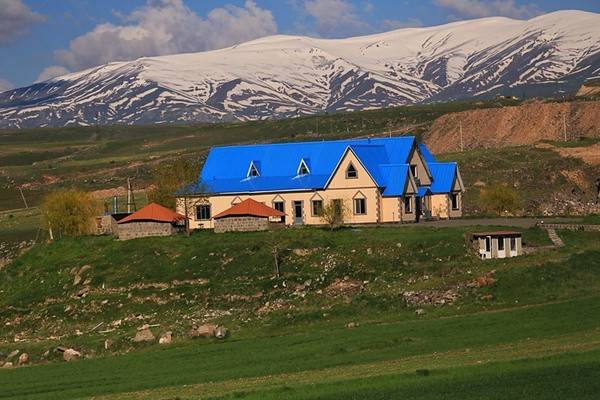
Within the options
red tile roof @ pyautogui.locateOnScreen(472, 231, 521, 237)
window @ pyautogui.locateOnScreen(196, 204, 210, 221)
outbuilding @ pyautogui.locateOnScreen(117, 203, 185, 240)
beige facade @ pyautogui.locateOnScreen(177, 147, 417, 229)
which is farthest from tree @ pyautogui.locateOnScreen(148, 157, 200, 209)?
red tile roof @ pyautogui.locateOnScreen(472, 231, 521, 237)

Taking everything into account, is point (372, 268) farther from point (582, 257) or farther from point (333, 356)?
point (333, 356)

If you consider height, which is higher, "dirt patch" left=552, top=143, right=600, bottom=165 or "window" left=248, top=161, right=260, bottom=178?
"window" left=248, top=161, right=260, bottom=178

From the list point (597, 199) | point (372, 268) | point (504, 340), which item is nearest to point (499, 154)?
point (597, 199)

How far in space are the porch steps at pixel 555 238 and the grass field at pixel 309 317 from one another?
0.37 m

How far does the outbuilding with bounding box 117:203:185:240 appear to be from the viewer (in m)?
66.2

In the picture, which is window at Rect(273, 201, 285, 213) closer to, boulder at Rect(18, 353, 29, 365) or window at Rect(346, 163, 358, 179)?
window at Rect(346, 163, 358, 179)

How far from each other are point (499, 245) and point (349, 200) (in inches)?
704

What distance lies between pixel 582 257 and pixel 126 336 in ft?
62.5

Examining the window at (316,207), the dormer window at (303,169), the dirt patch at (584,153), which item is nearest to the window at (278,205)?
the window at (316,207)

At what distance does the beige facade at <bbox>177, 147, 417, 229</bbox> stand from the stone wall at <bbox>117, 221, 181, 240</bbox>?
525 cm

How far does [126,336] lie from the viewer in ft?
156

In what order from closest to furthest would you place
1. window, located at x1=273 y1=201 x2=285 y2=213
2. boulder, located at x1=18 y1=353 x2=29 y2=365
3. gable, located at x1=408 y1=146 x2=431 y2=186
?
boulder, located at x1=18 y1=353 x2=29 y2=365
window, located at x1=273 y1=201 x2=285 y2=213
gable, located at x1=408 y1=146 x2=431 y2=186

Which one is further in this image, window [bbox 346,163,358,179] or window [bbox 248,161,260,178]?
window [bbox 248,161,260,178]

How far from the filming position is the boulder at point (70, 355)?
4542 cm
